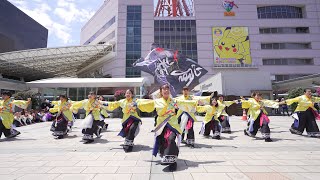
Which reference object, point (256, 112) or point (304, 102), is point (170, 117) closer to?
point (256, 112)

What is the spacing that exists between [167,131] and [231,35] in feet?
134

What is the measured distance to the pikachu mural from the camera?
40094 millimetres

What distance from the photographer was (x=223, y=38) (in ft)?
135

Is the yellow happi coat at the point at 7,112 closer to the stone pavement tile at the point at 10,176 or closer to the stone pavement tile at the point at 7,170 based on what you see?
the stone pavement tile at the point at 7,170

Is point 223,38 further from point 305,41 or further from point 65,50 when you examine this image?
point 65,50

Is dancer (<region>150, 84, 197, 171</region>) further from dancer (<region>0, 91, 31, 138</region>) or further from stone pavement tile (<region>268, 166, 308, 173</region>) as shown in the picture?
dancer (<region>0, 91, 31, 138</region>)

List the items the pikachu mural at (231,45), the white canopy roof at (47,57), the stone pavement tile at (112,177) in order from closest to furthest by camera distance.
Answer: the stone pavement tile at (112,177) < the white canopy roof at (47,57) < the pikachu mural at (231,45)

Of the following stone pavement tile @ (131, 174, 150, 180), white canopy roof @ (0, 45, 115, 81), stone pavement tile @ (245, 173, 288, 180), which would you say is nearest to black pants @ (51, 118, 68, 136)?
stone pavement tile @ (131, 174, 150, 180)

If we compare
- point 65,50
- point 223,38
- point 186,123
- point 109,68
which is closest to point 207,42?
point 223,38

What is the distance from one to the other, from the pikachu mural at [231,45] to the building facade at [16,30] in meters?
49.6

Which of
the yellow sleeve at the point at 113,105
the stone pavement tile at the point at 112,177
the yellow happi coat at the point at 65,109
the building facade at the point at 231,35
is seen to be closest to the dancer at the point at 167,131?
the stone pavement tile at the point at 112,177

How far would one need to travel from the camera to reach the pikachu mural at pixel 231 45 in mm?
40094

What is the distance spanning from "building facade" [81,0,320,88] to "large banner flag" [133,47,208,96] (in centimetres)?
3045

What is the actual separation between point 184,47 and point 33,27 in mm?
49023
